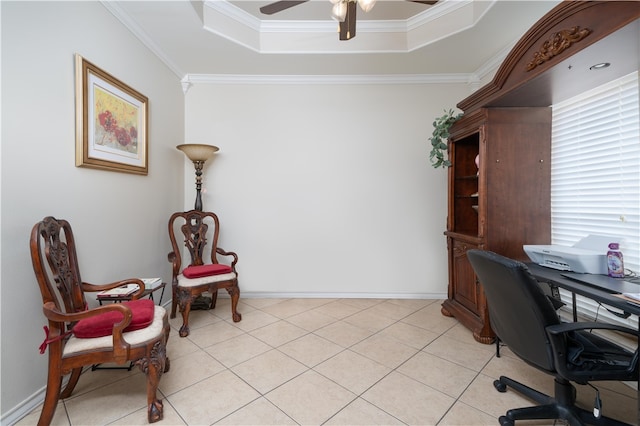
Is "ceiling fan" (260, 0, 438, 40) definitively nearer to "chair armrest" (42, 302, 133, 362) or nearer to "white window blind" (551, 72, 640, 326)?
"white window blind" (551, 72, 640, 326)

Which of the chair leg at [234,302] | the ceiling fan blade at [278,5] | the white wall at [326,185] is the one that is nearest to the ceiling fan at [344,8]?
the ceiling fan blade at [278,5]

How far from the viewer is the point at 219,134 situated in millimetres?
3338

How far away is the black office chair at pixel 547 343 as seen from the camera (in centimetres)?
121

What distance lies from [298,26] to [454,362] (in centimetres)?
345

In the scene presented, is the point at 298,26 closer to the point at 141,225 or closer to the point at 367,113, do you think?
the point at 367,113

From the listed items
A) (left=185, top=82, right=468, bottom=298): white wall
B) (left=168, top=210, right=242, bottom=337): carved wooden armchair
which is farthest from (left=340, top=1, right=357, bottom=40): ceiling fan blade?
(left=168, top=210, right=242, bottom=337): carved wooden armchair

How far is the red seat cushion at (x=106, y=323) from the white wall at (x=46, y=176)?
17.3 inches

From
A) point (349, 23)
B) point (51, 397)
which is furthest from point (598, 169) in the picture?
point (51, 397)

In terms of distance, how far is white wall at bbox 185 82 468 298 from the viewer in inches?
130

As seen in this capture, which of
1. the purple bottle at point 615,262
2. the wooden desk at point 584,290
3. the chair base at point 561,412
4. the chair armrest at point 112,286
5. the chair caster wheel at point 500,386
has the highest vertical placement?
the purple bottle at point 615,262

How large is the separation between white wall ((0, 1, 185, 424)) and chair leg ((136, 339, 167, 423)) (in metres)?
0.77

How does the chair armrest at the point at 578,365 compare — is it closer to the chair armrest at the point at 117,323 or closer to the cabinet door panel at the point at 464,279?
the cabinet door panel at the point at 464,279

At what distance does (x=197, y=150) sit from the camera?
2889mm

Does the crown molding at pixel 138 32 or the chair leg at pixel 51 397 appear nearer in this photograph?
the chair leg at pixel 51 397
